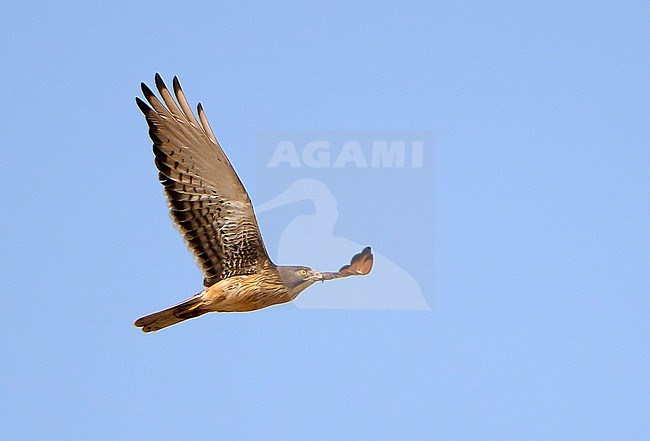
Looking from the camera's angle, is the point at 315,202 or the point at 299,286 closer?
the point at 299,286

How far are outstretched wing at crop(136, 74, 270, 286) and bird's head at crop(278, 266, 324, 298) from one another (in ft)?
1.10

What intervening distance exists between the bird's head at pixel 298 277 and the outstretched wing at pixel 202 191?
1.10 feet

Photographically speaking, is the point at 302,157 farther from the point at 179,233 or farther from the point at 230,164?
the point at 179,233

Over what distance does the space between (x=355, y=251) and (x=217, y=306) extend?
1.17 m

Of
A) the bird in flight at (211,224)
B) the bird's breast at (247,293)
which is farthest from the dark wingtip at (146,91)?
the bird's breast at (247,293)

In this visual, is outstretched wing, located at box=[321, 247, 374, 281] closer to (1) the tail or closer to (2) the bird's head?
(2) the bird's head

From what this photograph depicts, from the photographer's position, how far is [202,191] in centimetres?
663

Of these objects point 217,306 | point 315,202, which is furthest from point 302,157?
point 217,306

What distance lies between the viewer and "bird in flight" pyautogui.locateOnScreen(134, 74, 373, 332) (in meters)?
6.36

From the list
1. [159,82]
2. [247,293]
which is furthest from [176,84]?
[247,293]

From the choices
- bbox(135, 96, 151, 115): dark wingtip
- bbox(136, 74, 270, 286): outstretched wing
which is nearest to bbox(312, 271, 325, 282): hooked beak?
bbox(136, 74, 270, 286): outstretched wing

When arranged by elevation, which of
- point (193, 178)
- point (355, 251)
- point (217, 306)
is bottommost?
point (217, 306)

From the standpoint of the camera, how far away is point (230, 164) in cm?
646

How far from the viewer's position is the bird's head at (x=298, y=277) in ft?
20.4
